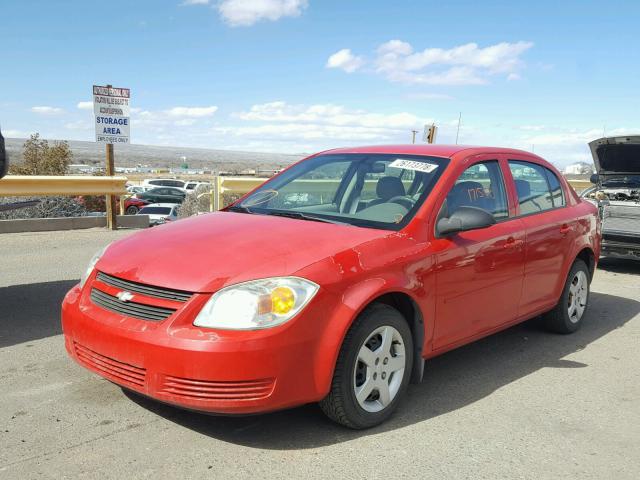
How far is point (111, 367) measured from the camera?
10.9 feet

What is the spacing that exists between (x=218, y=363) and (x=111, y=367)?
0.69 m

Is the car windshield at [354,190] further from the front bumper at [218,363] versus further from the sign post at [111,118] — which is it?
the sign post at [111,118]

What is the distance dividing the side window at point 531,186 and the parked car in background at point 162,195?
37561 millimetres

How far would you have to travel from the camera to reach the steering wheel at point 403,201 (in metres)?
4.10

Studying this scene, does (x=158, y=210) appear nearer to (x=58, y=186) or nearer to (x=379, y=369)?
(x=58, y=186)

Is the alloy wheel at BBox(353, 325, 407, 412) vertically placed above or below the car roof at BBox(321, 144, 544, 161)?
below

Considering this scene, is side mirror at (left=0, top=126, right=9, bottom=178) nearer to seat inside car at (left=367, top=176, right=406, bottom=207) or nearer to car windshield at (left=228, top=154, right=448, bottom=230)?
car windshield at (left=228, top=154, right=448, bottom=230)

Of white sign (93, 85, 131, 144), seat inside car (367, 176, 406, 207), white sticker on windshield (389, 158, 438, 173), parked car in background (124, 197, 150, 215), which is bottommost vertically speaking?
parked car in background (124, 197, 150, 215)

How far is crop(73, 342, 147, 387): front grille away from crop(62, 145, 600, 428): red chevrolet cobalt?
0.04 ft

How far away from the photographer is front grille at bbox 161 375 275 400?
307cm

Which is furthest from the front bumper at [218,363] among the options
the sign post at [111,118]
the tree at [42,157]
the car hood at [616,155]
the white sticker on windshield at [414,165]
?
the tree at [42,157]

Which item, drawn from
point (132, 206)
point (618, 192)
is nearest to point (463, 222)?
point (618, 192)

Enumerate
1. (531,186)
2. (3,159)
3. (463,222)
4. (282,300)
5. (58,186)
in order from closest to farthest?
(282,300) < (463,222) < (531,186) < (3,159) < (58,186)

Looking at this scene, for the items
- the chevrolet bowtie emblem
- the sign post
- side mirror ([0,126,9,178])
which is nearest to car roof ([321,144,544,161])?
the chevrolet bowtie emblem
